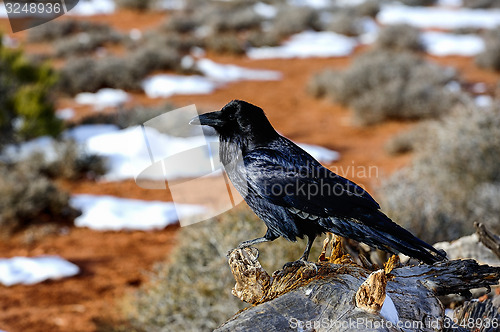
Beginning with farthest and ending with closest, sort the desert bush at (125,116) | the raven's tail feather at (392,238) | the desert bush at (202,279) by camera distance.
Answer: the desert bush at (125,116)
the desert bush at (202,279)
the raven's tail feather at (392,238)

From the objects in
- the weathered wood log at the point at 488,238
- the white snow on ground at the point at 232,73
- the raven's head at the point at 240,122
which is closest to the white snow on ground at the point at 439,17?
the white snow on ground at the point at 232,73

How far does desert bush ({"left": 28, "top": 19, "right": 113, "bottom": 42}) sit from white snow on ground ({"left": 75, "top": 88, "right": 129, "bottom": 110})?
889 cm

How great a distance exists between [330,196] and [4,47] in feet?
37.7

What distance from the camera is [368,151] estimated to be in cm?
1018

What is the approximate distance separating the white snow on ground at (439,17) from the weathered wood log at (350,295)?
2316 centimetres

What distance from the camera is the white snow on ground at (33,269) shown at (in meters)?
6.02

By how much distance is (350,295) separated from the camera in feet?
6.16

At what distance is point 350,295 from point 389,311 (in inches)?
5.9

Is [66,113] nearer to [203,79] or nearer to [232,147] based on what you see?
[203,79]

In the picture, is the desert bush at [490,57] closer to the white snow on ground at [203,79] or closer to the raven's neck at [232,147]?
the white snow on ground at [203,79]

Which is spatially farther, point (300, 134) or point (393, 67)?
point (393, 67)

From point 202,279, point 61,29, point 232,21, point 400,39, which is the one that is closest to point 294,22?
point 232,21

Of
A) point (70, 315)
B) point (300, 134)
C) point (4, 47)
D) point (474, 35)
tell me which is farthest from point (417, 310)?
point (474, 35)

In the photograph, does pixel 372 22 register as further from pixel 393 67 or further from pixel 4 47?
pixel 4 47
